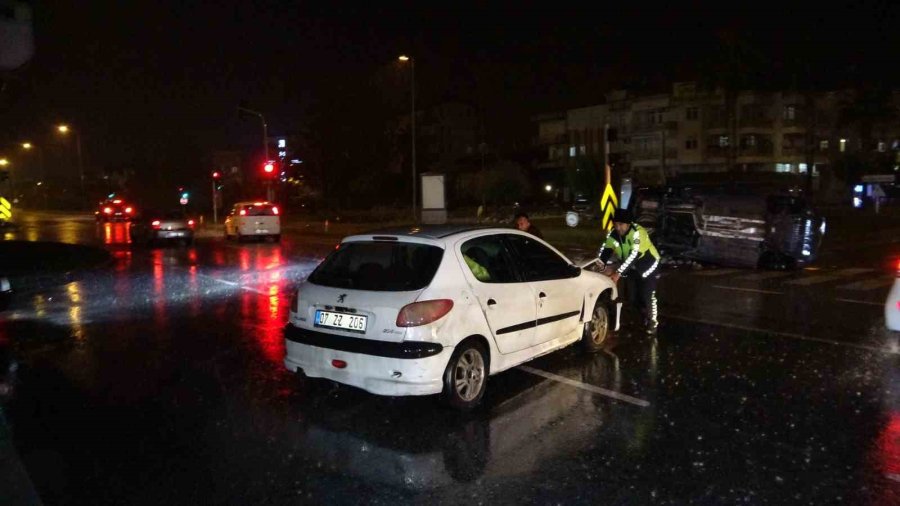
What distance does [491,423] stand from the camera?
19.4ft

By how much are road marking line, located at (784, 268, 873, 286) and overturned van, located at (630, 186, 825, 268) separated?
0.80 meters

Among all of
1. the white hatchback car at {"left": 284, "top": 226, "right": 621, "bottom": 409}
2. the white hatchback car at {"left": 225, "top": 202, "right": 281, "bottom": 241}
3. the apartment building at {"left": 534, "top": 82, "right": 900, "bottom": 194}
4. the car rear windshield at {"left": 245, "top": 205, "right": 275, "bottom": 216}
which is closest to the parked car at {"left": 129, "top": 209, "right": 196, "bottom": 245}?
the white hatchback car at {"left": 225, "top": 202, "right": 281, "bottom": 241}

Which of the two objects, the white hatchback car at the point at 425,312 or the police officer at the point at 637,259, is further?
the police officer at the point at 637,259

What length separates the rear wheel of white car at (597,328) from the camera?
8.05 metres

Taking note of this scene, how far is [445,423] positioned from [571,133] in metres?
67.6

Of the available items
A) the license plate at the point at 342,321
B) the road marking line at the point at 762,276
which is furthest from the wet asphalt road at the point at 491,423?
the road marking line at the point at 762,276

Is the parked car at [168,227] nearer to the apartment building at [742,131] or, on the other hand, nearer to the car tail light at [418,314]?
the car tail light at [418,314]

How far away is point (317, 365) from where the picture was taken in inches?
244

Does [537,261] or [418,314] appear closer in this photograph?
[418,314]

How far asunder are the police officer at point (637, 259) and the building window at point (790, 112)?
5744 centimetres

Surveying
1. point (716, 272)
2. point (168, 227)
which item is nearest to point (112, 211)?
point (168, 227)

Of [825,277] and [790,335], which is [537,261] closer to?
[790,335]

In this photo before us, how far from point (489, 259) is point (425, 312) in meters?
1.12

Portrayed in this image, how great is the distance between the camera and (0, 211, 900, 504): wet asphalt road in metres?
4.67
